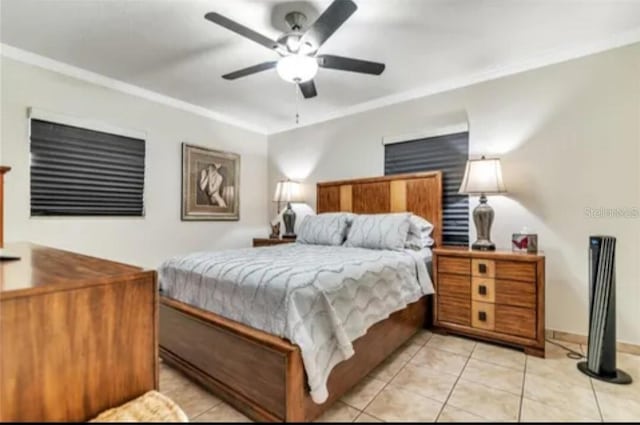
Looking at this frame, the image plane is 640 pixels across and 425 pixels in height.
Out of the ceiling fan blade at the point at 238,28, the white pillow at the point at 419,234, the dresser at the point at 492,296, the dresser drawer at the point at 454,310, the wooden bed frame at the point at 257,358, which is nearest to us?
the wooden bed frame at the point at 257,358

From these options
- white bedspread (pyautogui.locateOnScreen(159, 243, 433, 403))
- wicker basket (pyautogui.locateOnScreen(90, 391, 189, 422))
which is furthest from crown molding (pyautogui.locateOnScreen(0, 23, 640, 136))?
wicker basket (pyautogui.locateOnScreen(90, 391, 189, 422))

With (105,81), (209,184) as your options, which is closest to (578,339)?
(209,184)

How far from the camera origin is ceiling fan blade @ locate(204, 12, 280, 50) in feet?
5.78

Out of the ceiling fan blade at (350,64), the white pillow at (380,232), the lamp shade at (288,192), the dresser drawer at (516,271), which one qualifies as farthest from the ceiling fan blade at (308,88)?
the dresser drawer at (516,271)

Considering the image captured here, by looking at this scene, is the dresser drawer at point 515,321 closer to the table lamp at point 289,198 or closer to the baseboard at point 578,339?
the baseboard at point 578,339

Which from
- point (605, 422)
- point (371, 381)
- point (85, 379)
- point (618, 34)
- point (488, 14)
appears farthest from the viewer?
point (618, 34)

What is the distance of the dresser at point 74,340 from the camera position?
0.73 meters

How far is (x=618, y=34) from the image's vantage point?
96.0 inches

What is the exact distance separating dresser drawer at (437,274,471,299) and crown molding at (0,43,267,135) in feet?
11.1

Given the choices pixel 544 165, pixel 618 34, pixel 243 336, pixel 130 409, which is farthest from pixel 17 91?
pixel 618 34

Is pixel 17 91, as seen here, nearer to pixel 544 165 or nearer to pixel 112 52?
pixel 112 52

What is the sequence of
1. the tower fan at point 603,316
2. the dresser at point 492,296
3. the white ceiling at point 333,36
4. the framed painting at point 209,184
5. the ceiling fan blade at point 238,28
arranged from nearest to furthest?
the ceiling fan blade at point 238,28, the tower fan at point 603,316, the white ceiling at point 333,36, the dresser at point 492,296, the framed painting at point 209,184

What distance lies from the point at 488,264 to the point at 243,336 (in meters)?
1.99

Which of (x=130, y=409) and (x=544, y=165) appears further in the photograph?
(x=544, y=165)
